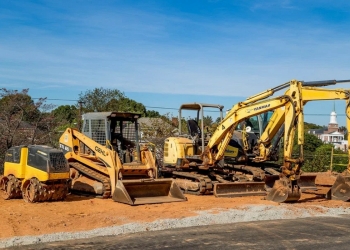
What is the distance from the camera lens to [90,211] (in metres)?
12.1

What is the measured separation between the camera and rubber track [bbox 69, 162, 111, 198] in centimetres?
1415

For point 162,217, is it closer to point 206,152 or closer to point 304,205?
point 304,205

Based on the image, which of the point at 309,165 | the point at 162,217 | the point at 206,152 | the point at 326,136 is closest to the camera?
the point at 162,217

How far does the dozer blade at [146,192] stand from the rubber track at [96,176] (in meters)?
0.51

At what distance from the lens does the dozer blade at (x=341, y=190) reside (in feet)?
47.3

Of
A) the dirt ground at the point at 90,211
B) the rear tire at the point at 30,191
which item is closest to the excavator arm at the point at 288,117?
the dirt ground at the point at 90,211

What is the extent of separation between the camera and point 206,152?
16828mm

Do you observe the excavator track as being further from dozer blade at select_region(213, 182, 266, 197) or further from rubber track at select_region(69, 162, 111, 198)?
dozer blade at select_region(213, 182, 266, 197)

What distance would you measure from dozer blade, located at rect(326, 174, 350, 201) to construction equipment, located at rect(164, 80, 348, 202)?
4.83 feet

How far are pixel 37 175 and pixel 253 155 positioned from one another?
8.18 m

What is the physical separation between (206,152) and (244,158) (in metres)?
1.84

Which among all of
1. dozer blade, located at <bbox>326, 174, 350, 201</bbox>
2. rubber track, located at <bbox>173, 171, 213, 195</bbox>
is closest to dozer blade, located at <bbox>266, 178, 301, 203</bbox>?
dozer blade, located at <bbox>326, 174, 350, 201</bbox>

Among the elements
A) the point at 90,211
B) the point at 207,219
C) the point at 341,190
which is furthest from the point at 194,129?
the point at 207,219

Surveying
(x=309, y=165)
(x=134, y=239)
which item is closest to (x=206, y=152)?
(x=134, y=239)
